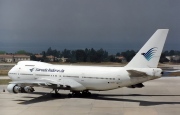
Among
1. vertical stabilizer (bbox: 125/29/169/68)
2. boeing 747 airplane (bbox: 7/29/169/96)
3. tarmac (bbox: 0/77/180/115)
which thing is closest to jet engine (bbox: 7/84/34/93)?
boeing 747 airplane (bbox: 7/29/169/96)

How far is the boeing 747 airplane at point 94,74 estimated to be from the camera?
3581 centimetres

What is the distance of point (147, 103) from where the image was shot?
35.1 meters

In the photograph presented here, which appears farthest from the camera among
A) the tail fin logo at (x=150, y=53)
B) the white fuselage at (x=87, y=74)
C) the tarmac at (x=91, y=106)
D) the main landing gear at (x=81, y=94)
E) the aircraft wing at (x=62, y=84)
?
the main landing gear at (x=81, y=94)

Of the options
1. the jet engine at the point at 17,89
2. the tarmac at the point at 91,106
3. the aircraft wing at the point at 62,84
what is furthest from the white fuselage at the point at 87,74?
the jet engine at the point at 17,89

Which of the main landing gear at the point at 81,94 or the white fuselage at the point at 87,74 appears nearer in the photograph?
the white fuselage at the point at 87,74

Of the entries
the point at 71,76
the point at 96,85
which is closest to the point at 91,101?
the point at 96,85

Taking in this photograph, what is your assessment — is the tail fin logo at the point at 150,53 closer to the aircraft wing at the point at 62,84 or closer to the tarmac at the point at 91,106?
the tarmac at the point at 91,106

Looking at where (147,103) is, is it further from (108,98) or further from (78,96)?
(78,96)

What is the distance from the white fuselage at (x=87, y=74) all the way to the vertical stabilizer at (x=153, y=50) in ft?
2.46

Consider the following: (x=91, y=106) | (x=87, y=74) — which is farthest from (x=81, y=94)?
(x=91, y=106)

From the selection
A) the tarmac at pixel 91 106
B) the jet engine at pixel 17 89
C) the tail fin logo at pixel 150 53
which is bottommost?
the tarmac at pixel 91 106

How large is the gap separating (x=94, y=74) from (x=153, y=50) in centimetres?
765

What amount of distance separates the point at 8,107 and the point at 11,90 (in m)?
5.31

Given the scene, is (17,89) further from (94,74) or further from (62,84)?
(94,74)
